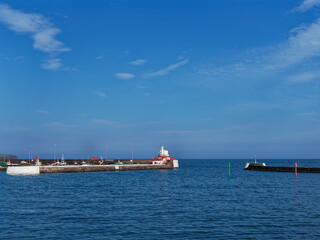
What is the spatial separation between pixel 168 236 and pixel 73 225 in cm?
957

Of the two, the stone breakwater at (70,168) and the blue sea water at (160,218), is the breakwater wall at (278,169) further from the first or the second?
the blue sea water at (160,218)

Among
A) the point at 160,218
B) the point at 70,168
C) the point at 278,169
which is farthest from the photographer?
the point at 278,169

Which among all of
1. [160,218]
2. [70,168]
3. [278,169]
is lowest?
[278,169]

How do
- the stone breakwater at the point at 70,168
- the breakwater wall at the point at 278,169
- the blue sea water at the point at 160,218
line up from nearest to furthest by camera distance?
the blue sea water at the point at 160,218 → the stone breakwater at the point at 70,168 → the breakwater wall at the point at 278,169

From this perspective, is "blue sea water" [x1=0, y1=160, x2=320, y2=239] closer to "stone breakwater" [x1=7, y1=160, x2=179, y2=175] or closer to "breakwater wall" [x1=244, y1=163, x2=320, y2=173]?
"stone breakwater" [x1=7, y1=160, x2=179, y2=175]

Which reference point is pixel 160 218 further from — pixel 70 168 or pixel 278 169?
pixel 278 169

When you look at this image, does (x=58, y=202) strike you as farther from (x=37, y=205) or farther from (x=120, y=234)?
(x=120, y=234)

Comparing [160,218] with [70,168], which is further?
[70,168]

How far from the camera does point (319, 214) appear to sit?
34.3m

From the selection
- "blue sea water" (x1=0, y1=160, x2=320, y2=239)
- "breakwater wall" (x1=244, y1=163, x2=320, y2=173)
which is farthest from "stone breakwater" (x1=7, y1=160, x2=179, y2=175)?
"blue sea water" (x1=0, y1=160, x2=320, y2=239)

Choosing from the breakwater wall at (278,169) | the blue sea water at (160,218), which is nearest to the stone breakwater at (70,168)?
the breakwater wall at (278,169)

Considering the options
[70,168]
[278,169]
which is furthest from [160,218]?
[278,169]

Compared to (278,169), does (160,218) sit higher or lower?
higher

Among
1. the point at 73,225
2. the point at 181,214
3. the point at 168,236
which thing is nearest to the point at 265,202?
the point at 181,214
